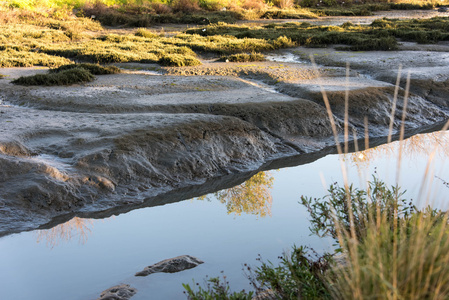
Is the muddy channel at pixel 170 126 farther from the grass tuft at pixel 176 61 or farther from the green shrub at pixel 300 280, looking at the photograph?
the green shrub at pixel 300 280

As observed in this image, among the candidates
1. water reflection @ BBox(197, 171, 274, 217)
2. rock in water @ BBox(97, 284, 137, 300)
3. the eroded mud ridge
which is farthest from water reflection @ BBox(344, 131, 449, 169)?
rock in water @ BBox(97, 284, 137, 300)

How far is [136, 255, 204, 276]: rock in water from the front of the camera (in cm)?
538

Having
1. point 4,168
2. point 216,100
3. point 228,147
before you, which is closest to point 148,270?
point 4,168

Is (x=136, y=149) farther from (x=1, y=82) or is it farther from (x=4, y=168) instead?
(x=1, y=82)

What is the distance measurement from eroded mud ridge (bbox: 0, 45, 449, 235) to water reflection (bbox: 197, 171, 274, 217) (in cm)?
39

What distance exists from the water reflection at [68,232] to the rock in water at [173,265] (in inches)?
42.2

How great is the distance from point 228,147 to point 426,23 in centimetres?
1939

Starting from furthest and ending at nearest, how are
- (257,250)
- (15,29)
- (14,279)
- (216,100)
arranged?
(15,29) → (216,100) → (257,250) → (14,279)

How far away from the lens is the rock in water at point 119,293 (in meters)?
4.89

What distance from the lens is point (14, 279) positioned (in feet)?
17.0

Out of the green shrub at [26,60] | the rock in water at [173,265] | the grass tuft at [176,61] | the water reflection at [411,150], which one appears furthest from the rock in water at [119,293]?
the green shrub at [26,60]

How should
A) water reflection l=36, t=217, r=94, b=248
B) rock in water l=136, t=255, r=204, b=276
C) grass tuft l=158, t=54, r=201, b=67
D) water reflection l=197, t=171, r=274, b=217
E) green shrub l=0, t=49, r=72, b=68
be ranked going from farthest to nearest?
grass tuft l=158, t=54, r=201, b=67
green shrub l=0, t=49, r=72, b=68
water reflection l=197, t=171, r=274, b=217
water reflection l=36, t=217, r=94, b=248
rock in water l=136, t=255, r=204, b=276

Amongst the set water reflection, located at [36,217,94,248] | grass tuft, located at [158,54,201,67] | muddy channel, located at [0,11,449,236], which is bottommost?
water reflection, located at [36,217,94,248]

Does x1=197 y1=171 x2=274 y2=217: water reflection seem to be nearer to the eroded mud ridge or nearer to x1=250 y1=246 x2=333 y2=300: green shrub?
the eroded mud ridge
